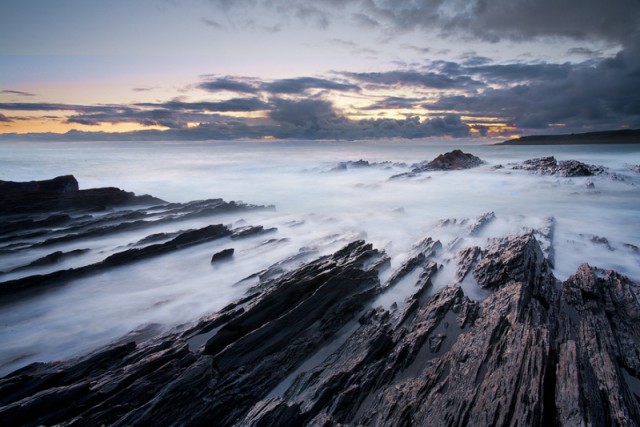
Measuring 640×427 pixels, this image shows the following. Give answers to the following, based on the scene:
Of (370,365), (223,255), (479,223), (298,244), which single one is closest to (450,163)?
(479,223)

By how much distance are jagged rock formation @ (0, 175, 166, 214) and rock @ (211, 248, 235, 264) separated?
13229 mm

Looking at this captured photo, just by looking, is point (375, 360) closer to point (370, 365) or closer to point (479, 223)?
point (370, 365)

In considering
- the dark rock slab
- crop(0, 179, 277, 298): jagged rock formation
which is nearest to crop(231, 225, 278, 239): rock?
crop(0, 179, 277, 298): jagged rock formation

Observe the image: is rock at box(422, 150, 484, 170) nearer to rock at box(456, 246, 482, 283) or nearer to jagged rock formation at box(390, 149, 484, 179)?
jagged rock formation at box(390, 149, 484, 179)

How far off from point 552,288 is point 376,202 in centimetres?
1880

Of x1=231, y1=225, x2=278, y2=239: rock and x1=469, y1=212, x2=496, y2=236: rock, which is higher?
x1=469, y1=212, x2=496, y2=236: rock

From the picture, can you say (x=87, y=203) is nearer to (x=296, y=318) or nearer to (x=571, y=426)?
(x=296, y=318)

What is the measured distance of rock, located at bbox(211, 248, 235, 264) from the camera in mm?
14200

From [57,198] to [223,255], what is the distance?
Answer: 51.7 ft

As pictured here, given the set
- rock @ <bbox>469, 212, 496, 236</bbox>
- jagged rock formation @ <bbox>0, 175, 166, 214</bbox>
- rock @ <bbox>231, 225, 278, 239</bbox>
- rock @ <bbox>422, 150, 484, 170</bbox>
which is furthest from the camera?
rock @ <bbox>422, 150, 484, 170</bbox>

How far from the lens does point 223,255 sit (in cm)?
1445

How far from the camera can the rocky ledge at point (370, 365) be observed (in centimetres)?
517

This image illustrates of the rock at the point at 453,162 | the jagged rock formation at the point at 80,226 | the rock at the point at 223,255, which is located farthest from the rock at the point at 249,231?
the rock at the point at 453,162

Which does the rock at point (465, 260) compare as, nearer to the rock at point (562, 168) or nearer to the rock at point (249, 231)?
the rock at point (249, 231)
